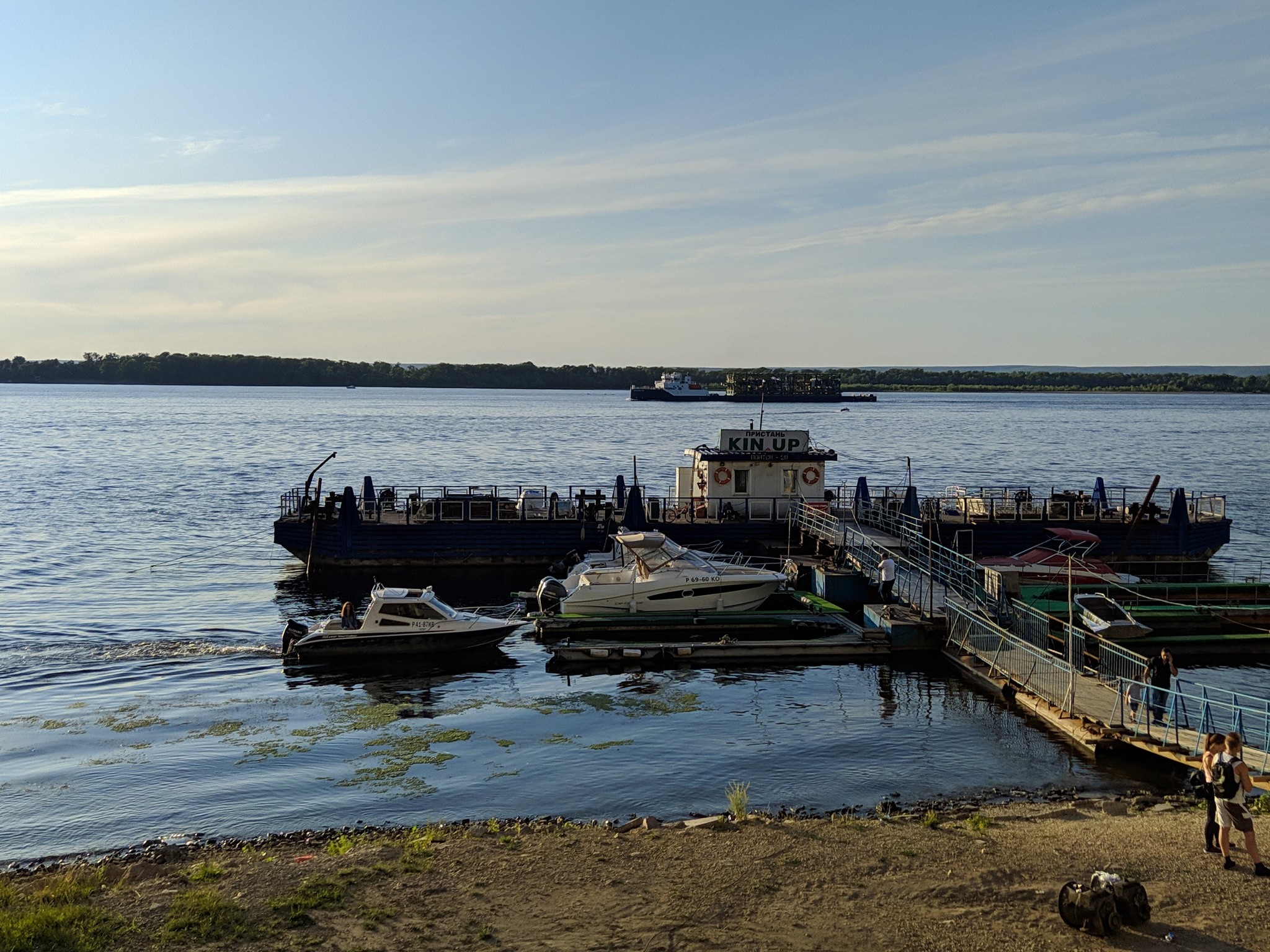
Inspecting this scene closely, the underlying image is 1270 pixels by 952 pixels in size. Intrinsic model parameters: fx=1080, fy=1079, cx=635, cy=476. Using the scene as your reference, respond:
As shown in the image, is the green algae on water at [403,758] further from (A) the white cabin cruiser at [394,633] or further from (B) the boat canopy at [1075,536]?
(B) the boat canopy at [1075,536]

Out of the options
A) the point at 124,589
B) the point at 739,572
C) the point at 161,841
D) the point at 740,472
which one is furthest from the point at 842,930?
the point at 124,589

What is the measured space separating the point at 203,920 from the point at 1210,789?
12.6 meters

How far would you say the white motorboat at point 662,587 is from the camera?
110 feet

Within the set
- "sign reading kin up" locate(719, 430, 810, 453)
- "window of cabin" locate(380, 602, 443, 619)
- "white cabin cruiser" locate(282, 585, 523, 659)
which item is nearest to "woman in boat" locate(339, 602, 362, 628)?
"white cabin cruiser" locate(282, 585, 523, 659)

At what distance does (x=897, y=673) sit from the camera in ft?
95.2

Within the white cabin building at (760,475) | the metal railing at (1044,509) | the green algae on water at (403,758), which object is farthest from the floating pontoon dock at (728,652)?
the white cabin building at (760,475)

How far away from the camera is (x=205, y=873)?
47.4 feet

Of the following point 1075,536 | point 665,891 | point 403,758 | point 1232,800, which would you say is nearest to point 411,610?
point 403,758

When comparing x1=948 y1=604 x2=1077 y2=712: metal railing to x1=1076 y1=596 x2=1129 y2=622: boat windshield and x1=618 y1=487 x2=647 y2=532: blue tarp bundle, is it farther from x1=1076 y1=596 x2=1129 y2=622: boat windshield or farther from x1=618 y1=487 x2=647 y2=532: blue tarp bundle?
x1=618 y1=487 x2=647 y2=532: blue tarp bundle

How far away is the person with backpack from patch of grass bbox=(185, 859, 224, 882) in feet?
43.0

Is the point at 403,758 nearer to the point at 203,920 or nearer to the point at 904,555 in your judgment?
the point at 203,920

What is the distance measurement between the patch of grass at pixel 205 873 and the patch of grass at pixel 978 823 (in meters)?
10.8

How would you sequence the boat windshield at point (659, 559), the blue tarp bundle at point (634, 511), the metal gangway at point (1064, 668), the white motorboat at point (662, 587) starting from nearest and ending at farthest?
the metal gangway at point (1064, 668), the white motorboat at point (662, 587), the boat windshield at point (659, 559), the blue tarp bundle at point (634, 511)

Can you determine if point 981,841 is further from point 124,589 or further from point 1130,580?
point 124,589
